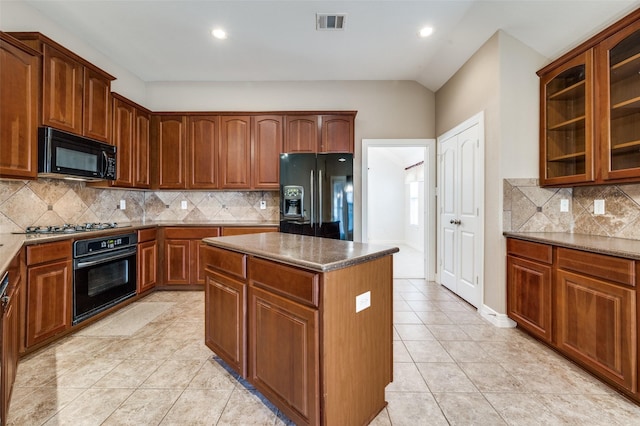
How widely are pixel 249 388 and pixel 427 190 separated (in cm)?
356

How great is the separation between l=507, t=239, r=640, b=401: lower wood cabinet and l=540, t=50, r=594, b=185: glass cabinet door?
28.9 inches

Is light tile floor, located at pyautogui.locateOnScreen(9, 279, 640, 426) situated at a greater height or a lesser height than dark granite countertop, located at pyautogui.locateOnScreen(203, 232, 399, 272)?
lesser

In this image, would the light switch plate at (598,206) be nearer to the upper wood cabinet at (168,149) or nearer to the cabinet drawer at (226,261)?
the cabinet drawer at (226,261)

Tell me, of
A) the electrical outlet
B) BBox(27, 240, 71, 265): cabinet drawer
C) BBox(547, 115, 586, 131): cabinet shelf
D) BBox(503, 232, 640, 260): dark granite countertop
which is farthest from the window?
BBox(27, 240, 71, 265): cabinet drawer

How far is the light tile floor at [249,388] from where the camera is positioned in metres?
1.54

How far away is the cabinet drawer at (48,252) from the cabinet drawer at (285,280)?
1889 mm

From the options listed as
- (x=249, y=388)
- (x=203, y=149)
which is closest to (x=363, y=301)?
(x=249, y=388)

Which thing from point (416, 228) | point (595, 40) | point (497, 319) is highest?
point (595, 40)

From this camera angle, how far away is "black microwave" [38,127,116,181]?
239 cm

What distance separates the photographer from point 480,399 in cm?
168

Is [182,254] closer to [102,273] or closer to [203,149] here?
[102,273]

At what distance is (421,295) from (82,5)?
4887mm

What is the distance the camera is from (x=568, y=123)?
243 cm

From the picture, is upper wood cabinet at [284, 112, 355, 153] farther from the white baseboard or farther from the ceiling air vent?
the white baseboard
